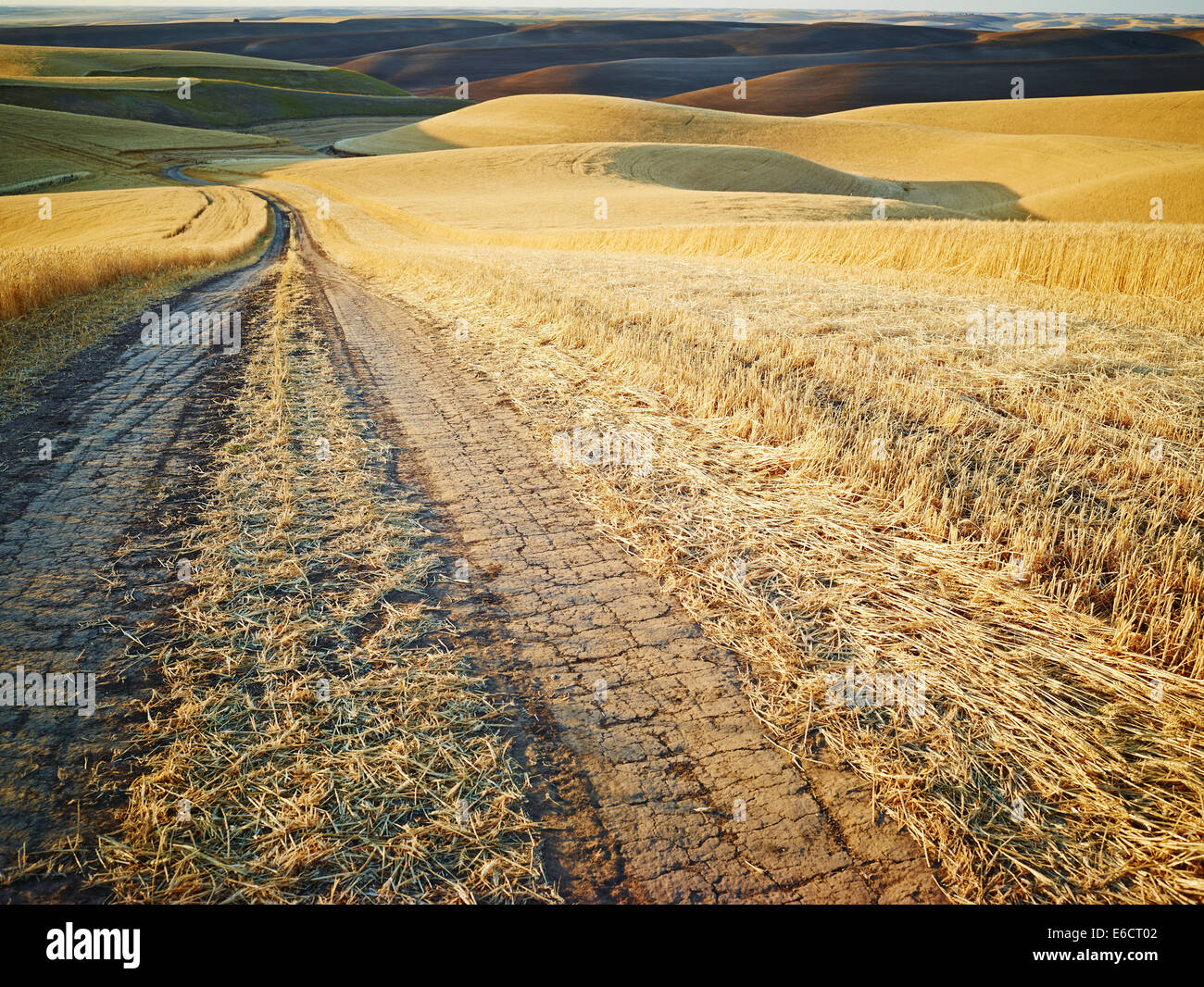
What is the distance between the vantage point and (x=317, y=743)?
8.87 ft

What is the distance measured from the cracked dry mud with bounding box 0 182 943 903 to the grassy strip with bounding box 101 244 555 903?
184mm

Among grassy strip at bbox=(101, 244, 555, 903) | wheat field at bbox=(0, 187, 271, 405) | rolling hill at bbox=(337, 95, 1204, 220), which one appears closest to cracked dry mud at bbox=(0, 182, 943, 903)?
grassy strip at bbox=(101, 244, 555, 903)

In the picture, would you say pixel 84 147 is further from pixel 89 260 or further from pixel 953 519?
pixel 953 519

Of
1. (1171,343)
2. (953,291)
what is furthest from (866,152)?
(1171,343)

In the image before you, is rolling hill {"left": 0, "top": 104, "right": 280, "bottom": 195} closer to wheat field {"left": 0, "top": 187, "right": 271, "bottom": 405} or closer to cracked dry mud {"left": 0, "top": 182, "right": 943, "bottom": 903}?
wheat field {"left": 0, "top": 187, "right": 271, "bottom": 405}

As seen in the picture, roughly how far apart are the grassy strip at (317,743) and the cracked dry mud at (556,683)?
184 mm

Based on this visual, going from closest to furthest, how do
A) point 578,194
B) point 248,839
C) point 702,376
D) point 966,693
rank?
point 248,839 → point 966,693 → point 702,376 → point 578,194

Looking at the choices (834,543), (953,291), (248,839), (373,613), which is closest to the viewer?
(248,839)

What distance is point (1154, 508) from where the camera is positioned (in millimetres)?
4266

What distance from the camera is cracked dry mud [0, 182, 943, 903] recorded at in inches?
90.9

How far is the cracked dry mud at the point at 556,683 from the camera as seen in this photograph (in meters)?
2.31

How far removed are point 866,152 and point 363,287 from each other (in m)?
55.2

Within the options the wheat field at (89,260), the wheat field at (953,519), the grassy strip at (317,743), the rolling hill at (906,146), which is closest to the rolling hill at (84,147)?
the wheat field at (89,260)

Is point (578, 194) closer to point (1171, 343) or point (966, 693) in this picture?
point (1171, 343)
